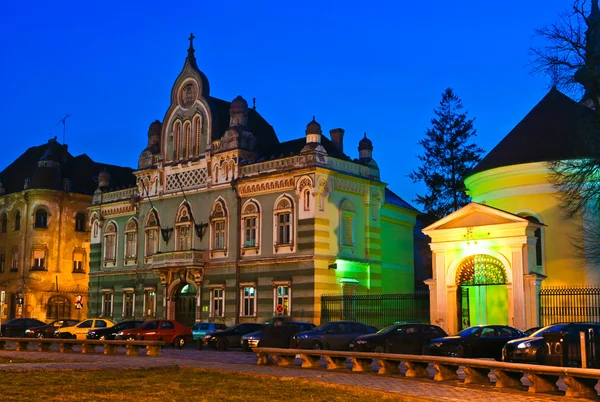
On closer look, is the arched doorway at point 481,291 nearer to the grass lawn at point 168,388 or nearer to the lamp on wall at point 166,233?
the grass lawn at point 168,388

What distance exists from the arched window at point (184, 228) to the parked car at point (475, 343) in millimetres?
24684

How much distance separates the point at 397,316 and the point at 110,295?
22.7 meters

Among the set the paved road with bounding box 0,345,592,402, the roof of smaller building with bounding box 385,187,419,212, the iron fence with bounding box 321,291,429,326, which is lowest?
the paved road with bounding box 0,345,592,402

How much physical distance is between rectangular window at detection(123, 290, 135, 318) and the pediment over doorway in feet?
80.9

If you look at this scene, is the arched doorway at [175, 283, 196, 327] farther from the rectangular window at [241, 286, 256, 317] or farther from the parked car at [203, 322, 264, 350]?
the parked car at [203, 322, 264, 350]

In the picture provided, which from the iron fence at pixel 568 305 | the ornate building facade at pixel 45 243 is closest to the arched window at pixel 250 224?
the iron fence at pixel 568 305

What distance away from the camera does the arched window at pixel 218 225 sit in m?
46.3

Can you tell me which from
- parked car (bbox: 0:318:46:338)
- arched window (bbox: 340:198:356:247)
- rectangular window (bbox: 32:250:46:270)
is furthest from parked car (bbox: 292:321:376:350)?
rectangular window (bbox: 32:250:46:270)

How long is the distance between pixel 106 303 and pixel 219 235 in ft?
41.4

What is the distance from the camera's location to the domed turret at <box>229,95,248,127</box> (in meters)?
46.5

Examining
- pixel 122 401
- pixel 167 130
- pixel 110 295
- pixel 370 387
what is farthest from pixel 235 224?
pixel 122 401

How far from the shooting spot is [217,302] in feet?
152

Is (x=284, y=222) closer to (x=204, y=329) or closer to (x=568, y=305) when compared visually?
(x=204, y=329)

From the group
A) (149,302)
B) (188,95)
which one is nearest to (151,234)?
(149,302)
